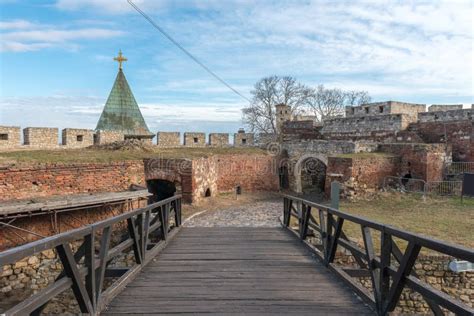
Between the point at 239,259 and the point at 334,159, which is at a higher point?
the point at 334,159

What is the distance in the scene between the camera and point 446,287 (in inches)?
291

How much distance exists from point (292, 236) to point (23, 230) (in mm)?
6480

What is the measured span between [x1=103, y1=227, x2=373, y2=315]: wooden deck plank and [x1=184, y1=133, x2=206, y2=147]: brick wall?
12236 millimetres

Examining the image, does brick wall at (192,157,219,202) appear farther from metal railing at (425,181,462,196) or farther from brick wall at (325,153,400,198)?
metal railing at (425,181,462,196)

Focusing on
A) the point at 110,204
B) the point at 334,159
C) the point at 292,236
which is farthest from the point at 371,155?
the point at 110,204

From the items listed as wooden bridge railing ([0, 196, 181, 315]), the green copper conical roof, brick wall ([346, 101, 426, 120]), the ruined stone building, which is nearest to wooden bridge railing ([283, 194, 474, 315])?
wooden bridge railing ([0, 196, 181, 315])

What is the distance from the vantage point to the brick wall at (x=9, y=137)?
40.1 ft

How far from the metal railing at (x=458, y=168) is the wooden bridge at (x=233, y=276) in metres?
12.5

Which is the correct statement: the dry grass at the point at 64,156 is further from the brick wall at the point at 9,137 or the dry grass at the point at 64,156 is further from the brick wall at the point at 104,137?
the brick wall at the point at 104,137

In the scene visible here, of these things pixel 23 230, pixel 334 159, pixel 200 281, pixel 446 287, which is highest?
pixel 334 159

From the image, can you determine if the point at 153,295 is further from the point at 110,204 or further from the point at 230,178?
the point at 230,178

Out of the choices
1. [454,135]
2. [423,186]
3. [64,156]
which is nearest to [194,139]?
[64,156]

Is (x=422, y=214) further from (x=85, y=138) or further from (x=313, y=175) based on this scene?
(x=85, y=138)

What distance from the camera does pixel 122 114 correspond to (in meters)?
17.8
